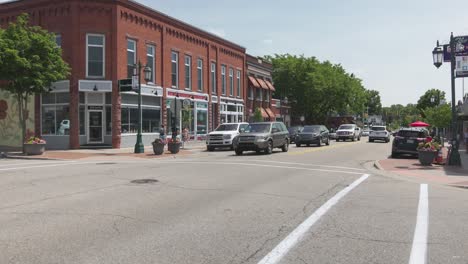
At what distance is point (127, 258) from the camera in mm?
5719

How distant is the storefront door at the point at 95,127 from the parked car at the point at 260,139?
1081cm

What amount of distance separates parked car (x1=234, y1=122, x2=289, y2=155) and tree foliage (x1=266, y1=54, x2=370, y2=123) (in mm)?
36337

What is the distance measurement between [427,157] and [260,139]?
28.8 ft

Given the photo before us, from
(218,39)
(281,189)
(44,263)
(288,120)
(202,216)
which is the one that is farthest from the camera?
(288,120)

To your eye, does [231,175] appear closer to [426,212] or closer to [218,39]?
[426,212]

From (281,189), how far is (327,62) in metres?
58.7

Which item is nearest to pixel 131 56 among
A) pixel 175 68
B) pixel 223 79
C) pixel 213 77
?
pixel 175 68

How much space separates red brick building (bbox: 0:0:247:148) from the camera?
31.1 meters

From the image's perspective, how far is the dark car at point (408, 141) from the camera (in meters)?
23.8

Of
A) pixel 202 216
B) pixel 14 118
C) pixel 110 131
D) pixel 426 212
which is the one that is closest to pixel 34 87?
pixel 110 131

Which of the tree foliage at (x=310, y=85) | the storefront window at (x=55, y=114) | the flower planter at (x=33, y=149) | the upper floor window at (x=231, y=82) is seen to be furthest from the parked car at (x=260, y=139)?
the tree foliage at (x=310, y=85)

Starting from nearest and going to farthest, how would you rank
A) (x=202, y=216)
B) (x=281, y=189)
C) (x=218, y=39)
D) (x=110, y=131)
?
1. (x=202, y=216)
2. (x=281, y=189)
3. (x=110, y=131)
4. (x=218, y=39)

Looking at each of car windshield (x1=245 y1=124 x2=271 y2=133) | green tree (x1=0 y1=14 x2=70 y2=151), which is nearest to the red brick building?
green tree (x1=0 y1=14 x2=70 y2=151)

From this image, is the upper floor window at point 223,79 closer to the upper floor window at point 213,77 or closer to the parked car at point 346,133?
the upper floor window at point 213,77
